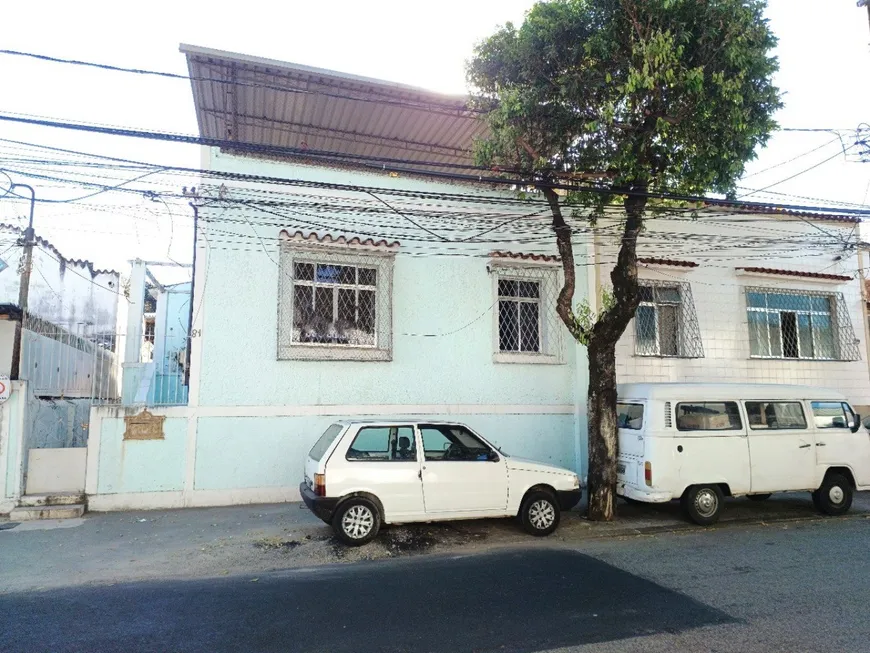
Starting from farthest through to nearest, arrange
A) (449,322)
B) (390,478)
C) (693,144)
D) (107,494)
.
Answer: (449,322), (107,494), (693,144), (390,478)

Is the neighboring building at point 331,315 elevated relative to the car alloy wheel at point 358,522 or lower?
elevated

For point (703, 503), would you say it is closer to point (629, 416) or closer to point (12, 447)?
point (629, 416)

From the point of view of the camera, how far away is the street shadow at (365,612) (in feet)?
14.4

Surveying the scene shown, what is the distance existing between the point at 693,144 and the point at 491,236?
162 inches

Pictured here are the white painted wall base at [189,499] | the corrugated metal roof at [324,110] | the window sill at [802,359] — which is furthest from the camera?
the window sill at [802,359]

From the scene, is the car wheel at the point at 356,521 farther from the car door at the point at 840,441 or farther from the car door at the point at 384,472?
A: the car door at the point at 840,441

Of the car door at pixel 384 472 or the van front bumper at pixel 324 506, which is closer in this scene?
the van front bumper at pixel 324 506

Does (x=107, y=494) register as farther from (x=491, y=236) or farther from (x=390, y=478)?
(x=491, y=236)

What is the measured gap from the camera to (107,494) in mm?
8984

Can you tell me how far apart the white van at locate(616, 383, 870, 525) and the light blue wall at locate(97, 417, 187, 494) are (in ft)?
22.6

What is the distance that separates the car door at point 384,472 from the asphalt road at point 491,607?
70 centimetres

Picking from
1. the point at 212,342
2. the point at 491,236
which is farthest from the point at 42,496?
the point at 491,236

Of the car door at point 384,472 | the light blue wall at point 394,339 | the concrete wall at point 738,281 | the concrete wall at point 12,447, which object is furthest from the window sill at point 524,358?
the concrete wall at point 12,447

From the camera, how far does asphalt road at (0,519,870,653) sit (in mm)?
4375
